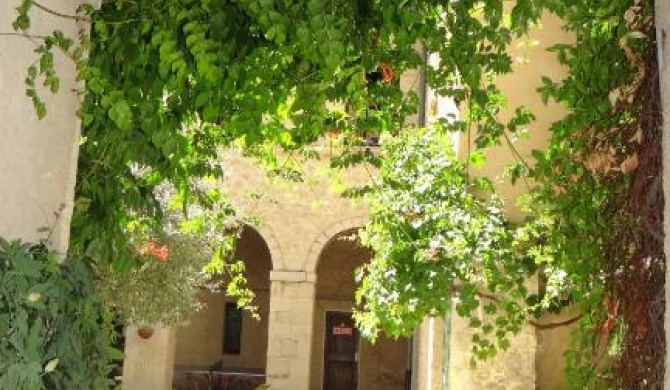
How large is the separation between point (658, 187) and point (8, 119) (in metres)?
1.80

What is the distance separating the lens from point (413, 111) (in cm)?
412

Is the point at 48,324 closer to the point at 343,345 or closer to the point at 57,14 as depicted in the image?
the point at 57,14

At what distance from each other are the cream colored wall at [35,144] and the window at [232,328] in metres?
14.2

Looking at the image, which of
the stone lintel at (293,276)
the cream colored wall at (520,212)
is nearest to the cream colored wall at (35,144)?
the cream colored wall at (520,212)

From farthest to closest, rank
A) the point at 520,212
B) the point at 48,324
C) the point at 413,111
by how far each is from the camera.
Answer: the point at 520,212, the point at 413,111, the point at 48,324

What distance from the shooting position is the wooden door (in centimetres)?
1570

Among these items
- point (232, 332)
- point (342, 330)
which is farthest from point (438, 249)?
point (232, 332)

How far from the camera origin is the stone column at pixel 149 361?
39.2 ft

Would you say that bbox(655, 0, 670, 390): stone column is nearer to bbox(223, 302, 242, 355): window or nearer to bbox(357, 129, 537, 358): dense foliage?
bbox(357, 129, 537, 358): dense foliage

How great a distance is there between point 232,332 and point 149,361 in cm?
451

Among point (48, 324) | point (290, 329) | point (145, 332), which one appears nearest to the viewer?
point (48, 324)

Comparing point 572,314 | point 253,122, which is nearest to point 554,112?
point 572,314

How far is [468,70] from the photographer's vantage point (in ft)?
9.25

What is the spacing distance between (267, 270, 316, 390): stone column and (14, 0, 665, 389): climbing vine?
8193 millimetres
